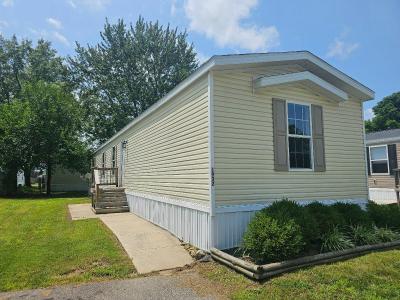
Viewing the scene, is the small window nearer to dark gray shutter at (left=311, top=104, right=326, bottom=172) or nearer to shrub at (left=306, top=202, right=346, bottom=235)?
dark gray shutter at (left=311, top=104, right=326, bottom=172)

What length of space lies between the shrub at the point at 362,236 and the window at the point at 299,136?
183 centimetres

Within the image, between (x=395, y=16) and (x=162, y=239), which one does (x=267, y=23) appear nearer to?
(x=395, y=16)

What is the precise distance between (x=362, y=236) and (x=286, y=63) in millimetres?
4282

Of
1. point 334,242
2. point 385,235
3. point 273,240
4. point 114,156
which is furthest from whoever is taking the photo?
point 114,156

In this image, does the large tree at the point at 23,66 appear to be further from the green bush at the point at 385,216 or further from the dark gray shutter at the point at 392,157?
the green bush at the point at 385,216

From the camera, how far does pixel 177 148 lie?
8.48 m

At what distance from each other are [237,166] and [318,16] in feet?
20.9

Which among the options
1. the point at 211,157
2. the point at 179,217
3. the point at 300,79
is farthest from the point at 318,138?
the point at 179,217

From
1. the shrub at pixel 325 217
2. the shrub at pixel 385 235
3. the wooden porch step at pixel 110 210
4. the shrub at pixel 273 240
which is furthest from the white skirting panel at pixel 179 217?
the shrub at pixel 385 235

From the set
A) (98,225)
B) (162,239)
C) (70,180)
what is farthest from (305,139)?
(70,180)

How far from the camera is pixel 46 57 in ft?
108

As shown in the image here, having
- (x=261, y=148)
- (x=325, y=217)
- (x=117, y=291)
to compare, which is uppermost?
(x=261, y=148)

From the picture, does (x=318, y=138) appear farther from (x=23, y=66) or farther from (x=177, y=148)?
(x=23, y=66)

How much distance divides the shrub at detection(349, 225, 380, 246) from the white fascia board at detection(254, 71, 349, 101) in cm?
338
